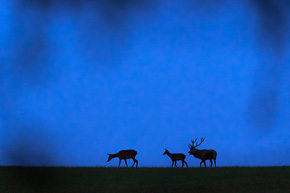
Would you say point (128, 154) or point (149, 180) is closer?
point (149, 180)

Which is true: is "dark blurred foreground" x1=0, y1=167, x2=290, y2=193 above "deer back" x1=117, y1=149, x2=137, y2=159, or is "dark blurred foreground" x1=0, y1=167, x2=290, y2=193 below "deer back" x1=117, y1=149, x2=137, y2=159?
below

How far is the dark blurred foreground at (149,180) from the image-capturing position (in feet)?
52.5

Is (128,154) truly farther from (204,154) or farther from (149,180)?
(149,180)

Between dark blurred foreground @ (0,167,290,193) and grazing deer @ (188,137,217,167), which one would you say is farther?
grazing deer @ (188,137,217,167)

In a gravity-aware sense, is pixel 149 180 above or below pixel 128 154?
below

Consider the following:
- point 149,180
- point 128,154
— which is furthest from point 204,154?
point 149,180

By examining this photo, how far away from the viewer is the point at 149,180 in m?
18.8

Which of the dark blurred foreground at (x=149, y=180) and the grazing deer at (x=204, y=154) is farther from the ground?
the grazing deer at (x=204, y=154)

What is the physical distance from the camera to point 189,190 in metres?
15.6

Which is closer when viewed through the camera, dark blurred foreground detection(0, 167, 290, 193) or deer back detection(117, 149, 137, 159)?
dark blurred foreground detection(0, 167, 290, 193)

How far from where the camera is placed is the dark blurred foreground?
16.0 meters

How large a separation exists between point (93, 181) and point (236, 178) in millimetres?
6222

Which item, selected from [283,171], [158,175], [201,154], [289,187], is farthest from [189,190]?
[201,154]

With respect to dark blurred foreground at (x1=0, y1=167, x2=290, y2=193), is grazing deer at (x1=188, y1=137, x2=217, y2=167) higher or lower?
higher
